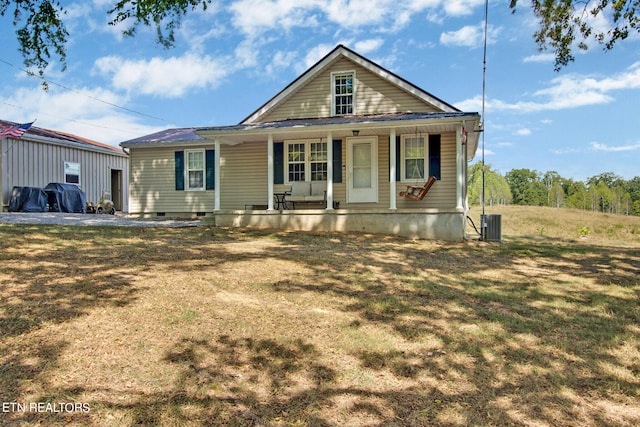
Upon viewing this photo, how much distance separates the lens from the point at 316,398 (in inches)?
118

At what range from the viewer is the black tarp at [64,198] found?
17.0 m

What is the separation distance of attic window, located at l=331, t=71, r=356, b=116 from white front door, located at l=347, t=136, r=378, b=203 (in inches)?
48.3

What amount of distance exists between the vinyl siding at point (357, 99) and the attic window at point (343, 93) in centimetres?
14

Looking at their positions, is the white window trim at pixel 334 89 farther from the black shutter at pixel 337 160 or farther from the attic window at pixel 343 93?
the black shutter at pixel 337 160

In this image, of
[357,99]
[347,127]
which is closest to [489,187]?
[357,99]

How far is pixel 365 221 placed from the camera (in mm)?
11375

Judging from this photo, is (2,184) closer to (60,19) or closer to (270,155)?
(60,19)

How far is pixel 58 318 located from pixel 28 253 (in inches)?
125

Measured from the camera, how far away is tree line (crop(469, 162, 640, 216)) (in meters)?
77.3

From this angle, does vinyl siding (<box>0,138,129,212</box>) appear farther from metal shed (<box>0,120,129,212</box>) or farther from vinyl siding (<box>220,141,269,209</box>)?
vinyl siding (<box>220,141,269,209</box>)

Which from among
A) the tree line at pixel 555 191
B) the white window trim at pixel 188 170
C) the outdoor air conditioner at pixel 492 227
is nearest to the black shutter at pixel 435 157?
the outdoor air conditioner at pixel 492 227

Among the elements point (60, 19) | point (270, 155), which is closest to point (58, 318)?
point (270, 155)

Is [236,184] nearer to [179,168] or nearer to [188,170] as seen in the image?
[188,170]

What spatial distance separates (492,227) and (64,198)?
52.0 ft
